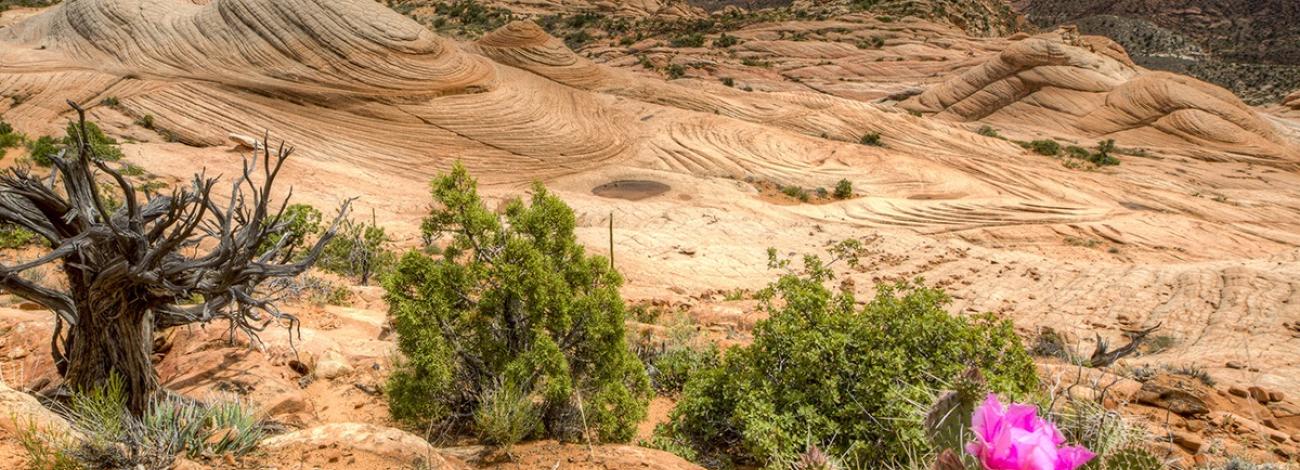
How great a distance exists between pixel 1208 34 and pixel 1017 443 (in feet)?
259

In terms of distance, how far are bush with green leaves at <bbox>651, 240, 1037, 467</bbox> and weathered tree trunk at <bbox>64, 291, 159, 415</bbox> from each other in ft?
10.2

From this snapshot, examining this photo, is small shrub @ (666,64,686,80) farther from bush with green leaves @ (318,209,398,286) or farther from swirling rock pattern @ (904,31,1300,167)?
bush with green leaves @ (318,209,398,286)

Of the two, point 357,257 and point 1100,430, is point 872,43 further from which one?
point 1100,430

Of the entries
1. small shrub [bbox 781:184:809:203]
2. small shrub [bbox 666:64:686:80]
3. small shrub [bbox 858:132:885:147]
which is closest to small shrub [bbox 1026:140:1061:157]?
small shrub [bbox 858:132:885:147]

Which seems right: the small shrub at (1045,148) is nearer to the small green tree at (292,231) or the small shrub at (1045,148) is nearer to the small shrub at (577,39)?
the small green tree at (292,231)

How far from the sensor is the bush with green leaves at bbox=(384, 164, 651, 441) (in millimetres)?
4105

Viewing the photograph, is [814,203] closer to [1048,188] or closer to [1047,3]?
[1048,188]

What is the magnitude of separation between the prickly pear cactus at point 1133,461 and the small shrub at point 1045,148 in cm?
2260

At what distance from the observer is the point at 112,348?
3.42m

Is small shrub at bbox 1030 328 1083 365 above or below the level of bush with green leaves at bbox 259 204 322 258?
below

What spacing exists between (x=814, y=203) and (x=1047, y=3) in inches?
2896

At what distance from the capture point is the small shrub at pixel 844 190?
52.6ft

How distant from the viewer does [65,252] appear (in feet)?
9.72

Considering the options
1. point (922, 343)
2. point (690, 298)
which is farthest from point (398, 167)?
point (922, 343)
